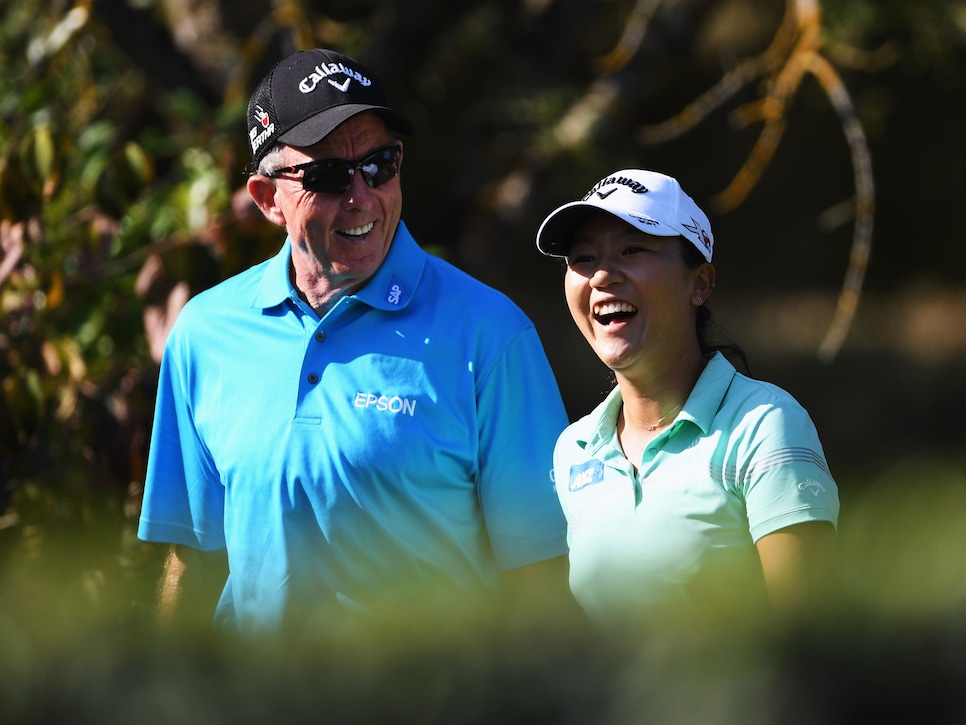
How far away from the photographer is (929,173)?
14.0 metres

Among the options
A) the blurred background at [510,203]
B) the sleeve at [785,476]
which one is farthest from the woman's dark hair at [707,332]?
the blurred background at [510,203]

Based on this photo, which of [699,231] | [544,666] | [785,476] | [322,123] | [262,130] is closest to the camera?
[544,666]

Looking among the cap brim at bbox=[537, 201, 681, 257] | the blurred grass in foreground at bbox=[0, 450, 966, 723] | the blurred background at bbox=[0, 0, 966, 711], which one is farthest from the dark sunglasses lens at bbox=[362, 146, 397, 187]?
the blurred grass in foreground at bbox=[0, 450, 966, 723]

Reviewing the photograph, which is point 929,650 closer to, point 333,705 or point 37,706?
point 333,705

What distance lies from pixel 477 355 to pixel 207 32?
222 inches

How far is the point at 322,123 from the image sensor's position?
9.49 feet

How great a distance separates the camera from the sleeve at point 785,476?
227 cm

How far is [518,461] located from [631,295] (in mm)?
455

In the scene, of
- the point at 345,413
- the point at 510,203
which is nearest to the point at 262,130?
the point at 345,413

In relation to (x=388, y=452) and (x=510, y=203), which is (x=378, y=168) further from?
(x=510, y=203)

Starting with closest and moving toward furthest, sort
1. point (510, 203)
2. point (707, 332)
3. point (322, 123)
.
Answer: point (707, 332)
point (322, 123)
point (510, 203)

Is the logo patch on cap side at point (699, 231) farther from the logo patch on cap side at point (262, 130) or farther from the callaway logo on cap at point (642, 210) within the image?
the logo patch on cap side at point (262, 130)

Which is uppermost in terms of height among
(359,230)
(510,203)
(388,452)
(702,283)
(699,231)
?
(510,203)

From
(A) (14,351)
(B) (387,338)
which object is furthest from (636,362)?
(A) (14,351)
